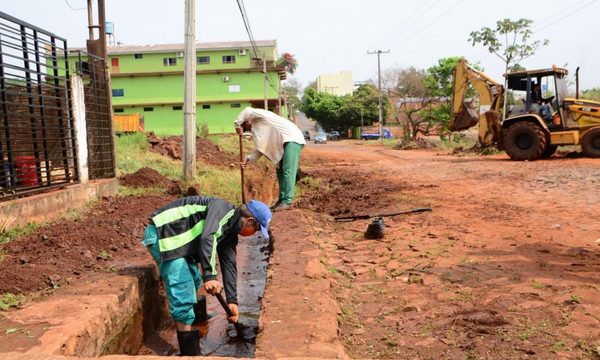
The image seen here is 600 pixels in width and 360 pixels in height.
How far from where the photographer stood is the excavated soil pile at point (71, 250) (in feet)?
13.4

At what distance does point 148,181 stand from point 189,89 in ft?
7.14

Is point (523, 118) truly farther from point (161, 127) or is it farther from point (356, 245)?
A: point (161, 127)

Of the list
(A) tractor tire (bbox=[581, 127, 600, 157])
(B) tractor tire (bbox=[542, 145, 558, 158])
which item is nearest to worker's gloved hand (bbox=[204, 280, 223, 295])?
(A) tractor tire (bbox=[581, 127, 600, 157])

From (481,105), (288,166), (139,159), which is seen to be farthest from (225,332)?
(481,105)

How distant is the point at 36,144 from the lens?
6641 mm

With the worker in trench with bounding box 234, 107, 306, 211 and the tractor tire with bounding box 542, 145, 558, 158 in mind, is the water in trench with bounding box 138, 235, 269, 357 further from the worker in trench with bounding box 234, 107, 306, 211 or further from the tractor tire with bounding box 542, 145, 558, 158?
the tractor tire with bounding box 542, 145, 558, 158

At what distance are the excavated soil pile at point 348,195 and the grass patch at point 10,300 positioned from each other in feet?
15.2

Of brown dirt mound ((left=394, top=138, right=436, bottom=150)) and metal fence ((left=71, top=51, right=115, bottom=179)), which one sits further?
brown dirt mound ((left=394, top=138, right=436, bottom=150))

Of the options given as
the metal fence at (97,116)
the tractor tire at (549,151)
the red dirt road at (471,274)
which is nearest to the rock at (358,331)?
the red dirt road at (471,274)

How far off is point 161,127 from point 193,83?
3108cm

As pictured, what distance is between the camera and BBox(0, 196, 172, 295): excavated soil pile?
4070 millimetres

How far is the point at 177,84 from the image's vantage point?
40.1 m

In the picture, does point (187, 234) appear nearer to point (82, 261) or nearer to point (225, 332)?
point (225, 332)

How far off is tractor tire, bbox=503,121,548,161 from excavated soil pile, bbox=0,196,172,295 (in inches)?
435
